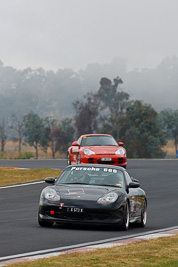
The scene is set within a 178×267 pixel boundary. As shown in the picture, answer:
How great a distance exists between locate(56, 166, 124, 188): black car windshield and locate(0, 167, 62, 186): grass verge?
13.3 metres

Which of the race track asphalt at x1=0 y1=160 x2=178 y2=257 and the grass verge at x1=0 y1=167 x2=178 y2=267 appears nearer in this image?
the grass verge at x1=0 y1=167 x2=178 y2=267

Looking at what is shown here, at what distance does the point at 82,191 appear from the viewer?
1275 centimetres

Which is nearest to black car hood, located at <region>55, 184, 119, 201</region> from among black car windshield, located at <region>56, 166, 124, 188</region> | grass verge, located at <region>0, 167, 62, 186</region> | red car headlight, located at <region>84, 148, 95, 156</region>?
black car windshield, located at <region>56, 166, 124, 188</region>

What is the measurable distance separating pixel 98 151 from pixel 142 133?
78300mm

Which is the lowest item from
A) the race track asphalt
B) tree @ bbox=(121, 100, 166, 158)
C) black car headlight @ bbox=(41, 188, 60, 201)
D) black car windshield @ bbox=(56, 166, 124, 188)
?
the race track asphalt

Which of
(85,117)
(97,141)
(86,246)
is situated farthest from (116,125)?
(86,246)

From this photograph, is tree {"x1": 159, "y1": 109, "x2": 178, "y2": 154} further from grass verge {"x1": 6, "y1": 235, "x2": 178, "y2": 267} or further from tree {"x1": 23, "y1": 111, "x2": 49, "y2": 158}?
grass verge {"x1": 6, "y1": 235, "x2": 178, "y2": 267}

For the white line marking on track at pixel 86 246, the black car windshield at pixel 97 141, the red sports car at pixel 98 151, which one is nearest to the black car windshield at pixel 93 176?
the white line marking on track at pixel 86 246

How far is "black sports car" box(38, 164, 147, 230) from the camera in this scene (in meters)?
12.4

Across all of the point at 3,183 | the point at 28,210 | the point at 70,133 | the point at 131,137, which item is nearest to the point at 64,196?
the point at 28,210

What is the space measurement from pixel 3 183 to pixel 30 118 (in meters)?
106

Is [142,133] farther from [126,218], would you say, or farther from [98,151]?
[126,218]

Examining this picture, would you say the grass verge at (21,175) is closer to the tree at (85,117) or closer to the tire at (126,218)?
the tire at (126,218)

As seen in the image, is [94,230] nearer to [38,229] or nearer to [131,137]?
[38,229]
